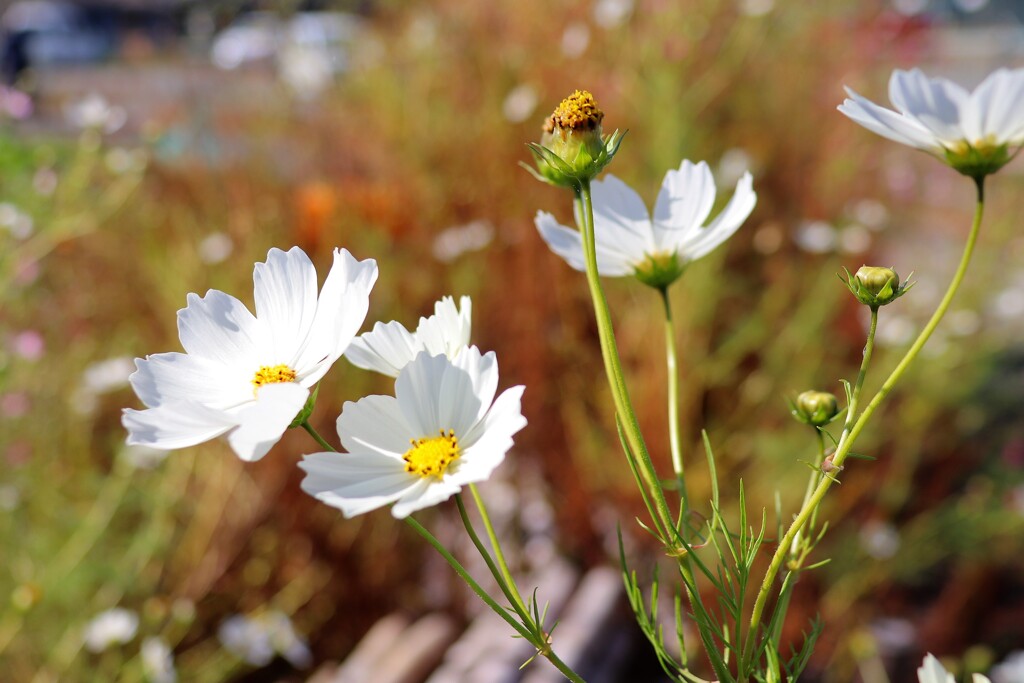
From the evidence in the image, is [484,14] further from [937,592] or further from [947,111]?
[947,111]

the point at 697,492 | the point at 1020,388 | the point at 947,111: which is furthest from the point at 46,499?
the point at 1020,388

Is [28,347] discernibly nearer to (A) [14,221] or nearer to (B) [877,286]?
(A) [14,221]

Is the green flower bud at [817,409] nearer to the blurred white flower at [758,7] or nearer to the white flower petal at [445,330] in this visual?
the white flower petal at [445,330]

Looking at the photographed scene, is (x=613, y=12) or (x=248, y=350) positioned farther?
(x=613, y=12)

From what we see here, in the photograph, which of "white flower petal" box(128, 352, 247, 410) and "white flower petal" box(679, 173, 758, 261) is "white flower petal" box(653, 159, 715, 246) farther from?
"white flower petal" box(128, 352, 247, 410)

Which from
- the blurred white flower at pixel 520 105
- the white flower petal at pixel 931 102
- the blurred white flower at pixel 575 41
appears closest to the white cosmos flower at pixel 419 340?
→ the white flower petal at pixel 931 102

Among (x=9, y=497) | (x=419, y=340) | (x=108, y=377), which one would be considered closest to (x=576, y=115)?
(x=419, y=340)
